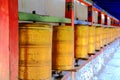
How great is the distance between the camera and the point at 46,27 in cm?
260

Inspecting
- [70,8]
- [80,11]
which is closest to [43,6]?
[70,8]

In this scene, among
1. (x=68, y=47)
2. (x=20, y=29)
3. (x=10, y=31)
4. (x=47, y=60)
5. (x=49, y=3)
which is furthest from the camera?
(x=49, y=3)

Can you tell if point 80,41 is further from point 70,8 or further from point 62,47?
point 62,47

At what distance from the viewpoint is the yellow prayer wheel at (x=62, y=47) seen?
11.5 feet

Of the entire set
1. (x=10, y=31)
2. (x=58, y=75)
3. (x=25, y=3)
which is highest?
(x=25, y=3)

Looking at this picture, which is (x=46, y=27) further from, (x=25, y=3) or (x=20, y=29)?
(x=25, y=3)

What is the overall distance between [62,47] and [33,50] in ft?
3.61

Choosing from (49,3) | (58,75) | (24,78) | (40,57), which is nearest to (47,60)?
(40,57)

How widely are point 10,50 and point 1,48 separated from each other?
0.26ft

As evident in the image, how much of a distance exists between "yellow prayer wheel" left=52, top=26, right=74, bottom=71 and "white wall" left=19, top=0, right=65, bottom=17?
666mm

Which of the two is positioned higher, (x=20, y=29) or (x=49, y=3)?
(x=49, y=3)

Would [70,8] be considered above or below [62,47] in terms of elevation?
above

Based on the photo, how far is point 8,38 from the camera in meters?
2.01

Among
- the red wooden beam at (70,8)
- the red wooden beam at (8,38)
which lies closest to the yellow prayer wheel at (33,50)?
the red wooden beam at (8,38)
